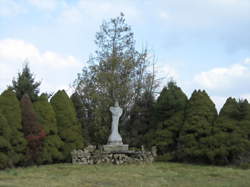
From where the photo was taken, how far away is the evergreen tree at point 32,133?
41.1 ft

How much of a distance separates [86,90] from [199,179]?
357 inches

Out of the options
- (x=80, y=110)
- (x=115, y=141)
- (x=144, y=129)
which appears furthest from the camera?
(x=80, y=110)

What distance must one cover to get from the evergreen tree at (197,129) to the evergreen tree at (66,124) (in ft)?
13.9

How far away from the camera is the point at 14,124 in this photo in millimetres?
12312

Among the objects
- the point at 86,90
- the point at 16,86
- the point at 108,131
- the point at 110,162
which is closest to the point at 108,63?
the point at 86,90

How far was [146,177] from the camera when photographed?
941cm

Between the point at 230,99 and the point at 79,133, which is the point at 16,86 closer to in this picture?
the point at 79,133

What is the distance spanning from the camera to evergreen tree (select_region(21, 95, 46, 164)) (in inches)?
494

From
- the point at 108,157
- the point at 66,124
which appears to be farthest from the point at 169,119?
the point at 66,124

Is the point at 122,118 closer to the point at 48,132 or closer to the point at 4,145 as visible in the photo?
the point at 48,132

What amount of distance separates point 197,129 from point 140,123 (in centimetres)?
329

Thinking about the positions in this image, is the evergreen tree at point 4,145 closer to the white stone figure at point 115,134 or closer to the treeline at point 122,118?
the treeline at point 122,118

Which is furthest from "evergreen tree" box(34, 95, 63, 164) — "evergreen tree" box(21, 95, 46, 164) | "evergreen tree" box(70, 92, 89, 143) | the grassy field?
"evergreen tree" box(70, 92, 89, 143)

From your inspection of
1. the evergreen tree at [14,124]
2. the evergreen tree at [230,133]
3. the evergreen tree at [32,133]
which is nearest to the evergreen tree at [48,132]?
the evergreen tree at [32,133]
